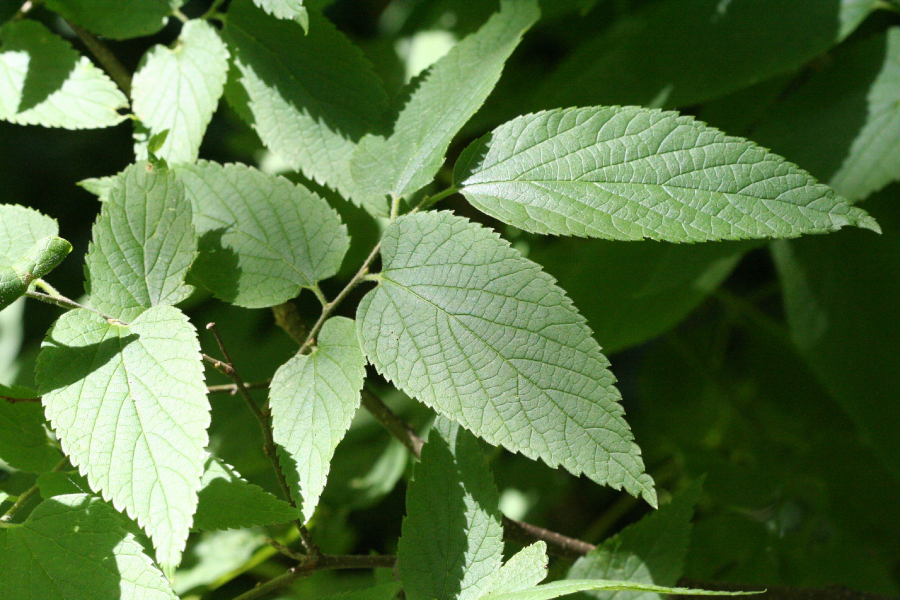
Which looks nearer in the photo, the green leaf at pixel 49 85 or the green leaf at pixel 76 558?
the green leaf at pixel 76 558

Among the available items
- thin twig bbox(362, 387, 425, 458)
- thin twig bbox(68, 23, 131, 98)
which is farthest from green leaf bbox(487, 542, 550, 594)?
thin twig bbox(68, 23, 131, 98)

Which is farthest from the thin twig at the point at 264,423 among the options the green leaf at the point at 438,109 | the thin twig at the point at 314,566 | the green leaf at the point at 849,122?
the green leaf at the point at 849,122

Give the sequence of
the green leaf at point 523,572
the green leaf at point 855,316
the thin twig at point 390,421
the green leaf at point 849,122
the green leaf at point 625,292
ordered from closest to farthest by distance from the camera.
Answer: the green leaf at point 523,572 → the thin twig at point 390,421 → the green leaf at point 849,122 → the green leaf at point 855,316 → the green leaf at point 625,292

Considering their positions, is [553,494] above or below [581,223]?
below

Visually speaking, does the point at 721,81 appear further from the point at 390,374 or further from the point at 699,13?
the point at 390,374

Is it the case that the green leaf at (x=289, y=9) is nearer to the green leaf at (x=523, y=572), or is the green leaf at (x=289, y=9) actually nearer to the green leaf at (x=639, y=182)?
the green leaf at (x=639, y=182)

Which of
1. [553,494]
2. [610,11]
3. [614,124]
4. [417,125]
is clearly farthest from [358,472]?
[610,11]

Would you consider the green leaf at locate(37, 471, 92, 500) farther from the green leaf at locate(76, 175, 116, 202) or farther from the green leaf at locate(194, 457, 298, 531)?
the green leaf at locate(76, 175, 116, 202)
